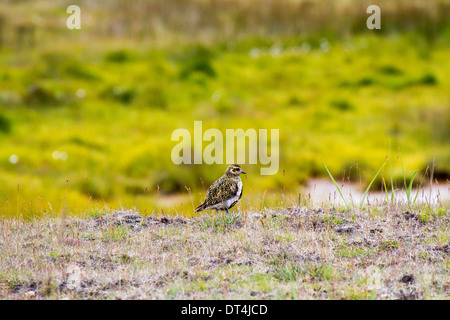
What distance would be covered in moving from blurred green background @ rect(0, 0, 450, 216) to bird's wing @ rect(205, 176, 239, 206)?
21.3ft

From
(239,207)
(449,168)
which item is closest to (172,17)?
(449,168)

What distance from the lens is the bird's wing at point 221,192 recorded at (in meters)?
10.3

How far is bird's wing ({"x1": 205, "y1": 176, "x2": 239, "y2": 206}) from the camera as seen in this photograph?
10.3m

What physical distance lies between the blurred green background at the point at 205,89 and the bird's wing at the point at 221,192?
648 cm

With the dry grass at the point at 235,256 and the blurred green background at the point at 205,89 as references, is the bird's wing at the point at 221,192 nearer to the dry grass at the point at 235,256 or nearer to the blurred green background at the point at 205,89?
the dry grass at the point at 235,256

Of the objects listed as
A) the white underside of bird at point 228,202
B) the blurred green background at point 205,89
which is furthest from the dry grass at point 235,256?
the blurred green background at point 205,89

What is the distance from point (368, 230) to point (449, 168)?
12.0m

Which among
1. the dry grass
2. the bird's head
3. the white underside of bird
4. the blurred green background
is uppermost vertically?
the blurred green background

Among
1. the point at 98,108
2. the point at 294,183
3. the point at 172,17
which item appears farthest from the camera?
the point at 172,17

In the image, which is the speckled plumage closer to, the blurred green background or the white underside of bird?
the white underside of bird

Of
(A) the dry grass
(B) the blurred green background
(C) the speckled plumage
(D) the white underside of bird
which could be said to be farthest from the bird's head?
(B) the blurred green background

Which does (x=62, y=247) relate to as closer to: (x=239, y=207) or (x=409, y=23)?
(x=239, y=207)

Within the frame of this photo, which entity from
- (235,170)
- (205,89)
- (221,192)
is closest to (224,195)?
(221,192)

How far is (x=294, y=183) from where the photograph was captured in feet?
67.3
